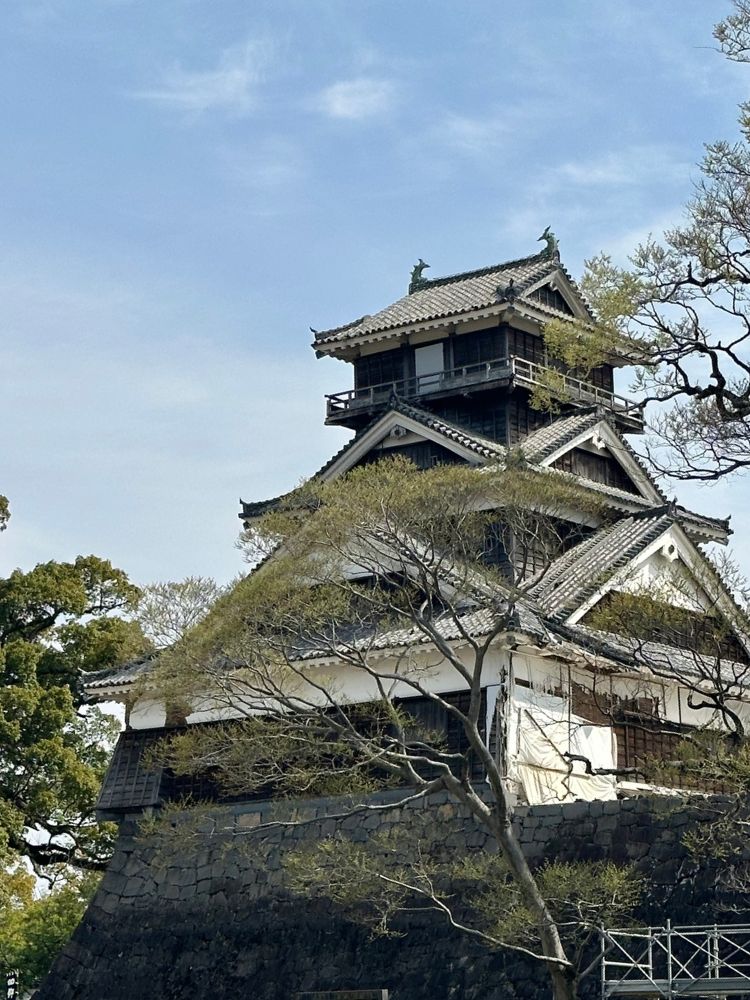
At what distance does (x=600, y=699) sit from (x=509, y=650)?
188 centimetres

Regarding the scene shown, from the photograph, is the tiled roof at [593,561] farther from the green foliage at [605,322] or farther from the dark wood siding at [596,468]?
the green foliage at [605,322]

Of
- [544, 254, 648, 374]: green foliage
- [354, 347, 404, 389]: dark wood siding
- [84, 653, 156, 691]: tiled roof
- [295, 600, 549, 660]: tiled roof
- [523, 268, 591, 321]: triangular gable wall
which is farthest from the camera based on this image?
[354, 347, 404, 389]: dark wood siding

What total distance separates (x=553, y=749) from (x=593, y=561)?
3.24 metres

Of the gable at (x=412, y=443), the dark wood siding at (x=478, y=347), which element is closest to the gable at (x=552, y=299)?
the dark wood siding at (x=478, y=347)

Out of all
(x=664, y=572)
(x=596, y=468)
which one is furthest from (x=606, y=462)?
(x=664, y=572)

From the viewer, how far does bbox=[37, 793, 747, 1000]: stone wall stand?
669 inches

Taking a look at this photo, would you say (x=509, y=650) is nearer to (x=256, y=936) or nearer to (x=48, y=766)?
(x=256, y=936)

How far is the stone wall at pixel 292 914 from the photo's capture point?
17000 mm

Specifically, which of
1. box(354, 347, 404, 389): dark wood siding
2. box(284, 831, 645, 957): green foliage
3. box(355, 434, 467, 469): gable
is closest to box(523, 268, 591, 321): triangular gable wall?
box(354, 347, 404, 389): dark wood siding

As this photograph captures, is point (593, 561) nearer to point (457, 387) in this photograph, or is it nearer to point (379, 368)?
point (457, 387)

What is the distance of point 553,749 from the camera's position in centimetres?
2072

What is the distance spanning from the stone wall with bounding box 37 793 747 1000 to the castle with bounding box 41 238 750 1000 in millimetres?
54

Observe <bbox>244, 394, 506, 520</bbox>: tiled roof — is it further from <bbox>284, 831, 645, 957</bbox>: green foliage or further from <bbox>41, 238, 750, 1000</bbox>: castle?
<bbox>284, 831, 645, 957</bbox>: green foliage

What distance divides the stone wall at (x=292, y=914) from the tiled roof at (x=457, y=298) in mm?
9198
